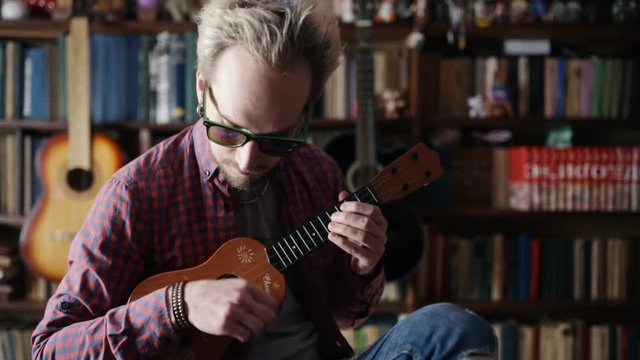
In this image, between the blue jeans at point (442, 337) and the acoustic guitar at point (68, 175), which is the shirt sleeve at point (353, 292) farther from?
the acoustic guitar at point (68, 175)

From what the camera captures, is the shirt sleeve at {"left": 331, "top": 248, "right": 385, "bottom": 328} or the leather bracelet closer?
the leather bracelet

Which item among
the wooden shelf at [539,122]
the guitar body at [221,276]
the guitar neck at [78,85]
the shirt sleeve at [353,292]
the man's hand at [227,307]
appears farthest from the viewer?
the wooden shelf at [539,122]

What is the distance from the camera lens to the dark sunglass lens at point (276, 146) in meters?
0.95

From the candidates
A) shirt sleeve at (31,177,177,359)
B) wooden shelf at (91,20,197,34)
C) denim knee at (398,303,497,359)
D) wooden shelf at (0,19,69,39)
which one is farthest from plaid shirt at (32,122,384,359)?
wooden shelf at (0,19,69,39)

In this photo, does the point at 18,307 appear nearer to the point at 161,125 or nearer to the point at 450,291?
the point at 161,125

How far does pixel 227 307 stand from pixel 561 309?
169 cm

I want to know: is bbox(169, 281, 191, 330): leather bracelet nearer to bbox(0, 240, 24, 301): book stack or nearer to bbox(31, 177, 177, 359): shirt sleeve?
bbox(31, 177, 177, 359): shirt sleeve

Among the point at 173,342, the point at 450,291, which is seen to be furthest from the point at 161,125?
the point at 173,342

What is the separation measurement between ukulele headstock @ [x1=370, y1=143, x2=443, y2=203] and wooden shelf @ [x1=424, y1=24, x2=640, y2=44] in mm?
1228

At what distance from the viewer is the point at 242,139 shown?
94cm

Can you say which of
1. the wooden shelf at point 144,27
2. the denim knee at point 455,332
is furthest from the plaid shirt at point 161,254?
the wooden shelf at point 144,27

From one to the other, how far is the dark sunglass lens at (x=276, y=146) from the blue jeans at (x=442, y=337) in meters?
0.31

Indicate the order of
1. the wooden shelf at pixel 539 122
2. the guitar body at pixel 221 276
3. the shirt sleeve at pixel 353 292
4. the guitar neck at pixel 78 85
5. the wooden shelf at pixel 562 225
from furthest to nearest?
1. the wooden shelf at pixel 562 225
2. the wooden shelf at pixel 539 122
3. the guitar neck at pixel 78 85
4. the shirt sleeve at pixel 353 292
5. the guitar body at pixel 221 276

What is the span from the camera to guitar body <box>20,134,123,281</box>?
205 centimetres
